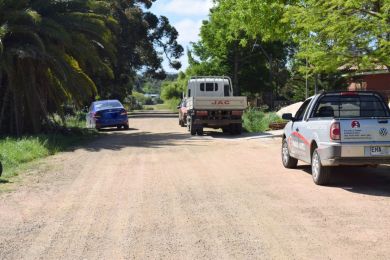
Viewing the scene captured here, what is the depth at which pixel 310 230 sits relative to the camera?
269 inches

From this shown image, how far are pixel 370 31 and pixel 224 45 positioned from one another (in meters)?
30.6

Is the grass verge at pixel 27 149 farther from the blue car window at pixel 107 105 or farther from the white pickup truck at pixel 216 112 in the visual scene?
the blue car window at pixel 107 105

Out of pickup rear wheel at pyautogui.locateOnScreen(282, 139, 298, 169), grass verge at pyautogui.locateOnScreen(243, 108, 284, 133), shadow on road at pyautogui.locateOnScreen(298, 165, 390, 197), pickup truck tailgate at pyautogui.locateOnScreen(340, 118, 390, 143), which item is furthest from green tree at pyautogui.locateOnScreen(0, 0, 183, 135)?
pickup truck tailgate at pyautogui.locateOnScreen(340, 118, 390, 143)

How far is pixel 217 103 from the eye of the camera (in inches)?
909

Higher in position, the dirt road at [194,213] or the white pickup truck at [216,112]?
the white pickup truck at [216,112]

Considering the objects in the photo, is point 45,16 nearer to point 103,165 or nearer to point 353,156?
point 103,165

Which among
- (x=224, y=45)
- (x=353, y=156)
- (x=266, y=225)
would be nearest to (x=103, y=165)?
(x=353, y=156)

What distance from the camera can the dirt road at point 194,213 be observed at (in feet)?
20.0

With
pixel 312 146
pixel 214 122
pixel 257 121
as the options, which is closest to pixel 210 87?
pixel 257 121

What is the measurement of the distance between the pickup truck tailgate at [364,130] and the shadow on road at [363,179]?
2.94ft

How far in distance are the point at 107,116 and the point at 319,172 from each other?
746 inches

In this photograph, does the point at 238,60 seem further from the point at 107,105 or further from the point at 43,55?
the point at 43,55

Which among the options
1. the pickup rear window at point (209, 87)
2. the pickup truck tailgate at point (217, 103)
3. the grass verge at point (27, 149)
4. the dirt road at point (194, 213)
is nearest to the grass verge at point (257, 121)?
the pickup rear window at point (209, 87)

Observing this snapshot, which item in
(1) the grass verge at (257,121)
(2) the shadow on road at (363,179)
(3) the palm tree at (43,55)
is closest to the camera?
(2) the shadow on road at (363,179)
